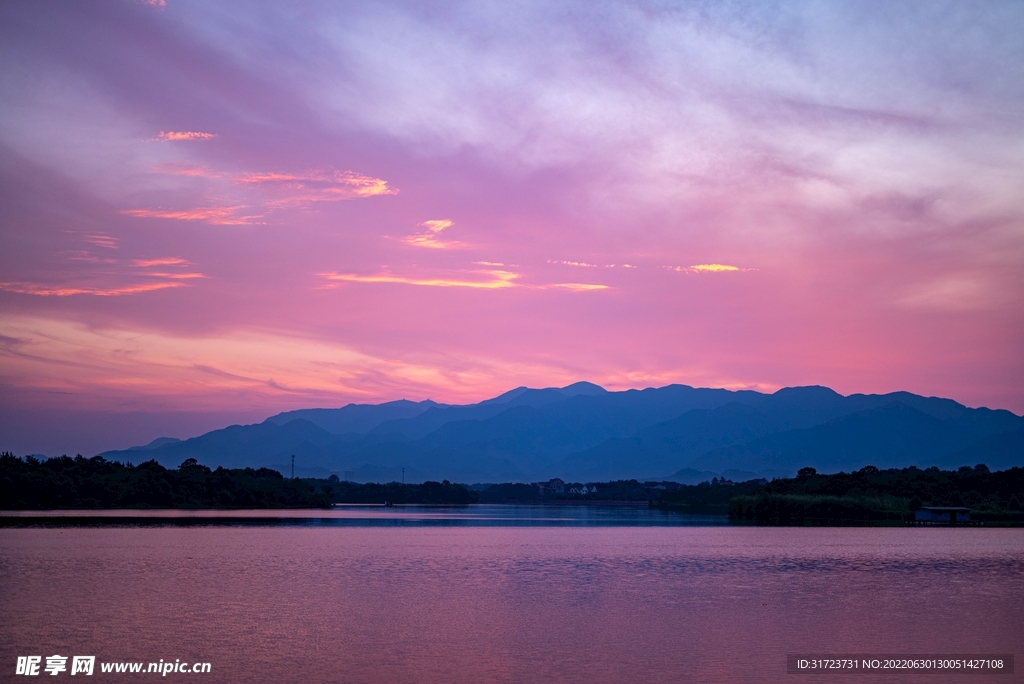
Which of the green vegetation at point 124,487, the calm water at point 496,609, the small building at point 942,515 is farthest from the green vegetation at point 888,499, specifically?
the green vegetation at point 124,487

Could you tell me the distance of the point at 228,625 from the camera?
36531 mm

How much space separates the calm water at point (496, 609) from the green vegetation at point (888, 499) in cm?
6414

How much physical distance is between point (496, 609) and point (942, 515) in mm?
110656

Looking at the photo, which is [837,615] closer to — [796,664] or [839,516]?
[796,664]

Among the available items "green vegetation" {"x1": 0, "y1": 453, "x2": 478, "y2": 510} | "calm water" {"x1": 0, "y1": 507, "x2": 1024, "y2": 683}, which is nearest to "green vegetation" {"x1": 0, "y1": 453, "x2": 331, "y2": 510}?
"green vegetation" {"x1": 0, "y1": 453, "x2": 478, "y2": 510}

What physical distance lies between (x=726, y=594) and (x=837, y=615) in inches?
283

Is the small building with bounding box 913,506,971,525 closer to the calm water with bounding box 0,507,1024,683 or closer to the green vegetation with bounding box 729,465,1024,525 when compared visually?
the green vegetation with bounding box 729,465,1024,525

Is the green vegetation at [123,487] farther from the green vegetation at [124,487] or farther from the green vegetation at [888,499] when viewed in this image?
the green vegetation at [888,499]

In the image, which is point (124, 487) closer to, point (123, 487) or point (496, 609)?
point (123, 487)

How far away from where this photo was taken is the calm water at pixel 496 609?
30.7 m

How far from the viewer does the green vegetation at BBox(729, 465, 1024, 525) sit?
5413 inches

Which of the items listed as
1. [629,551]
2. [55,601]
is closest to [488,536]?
[629,551]

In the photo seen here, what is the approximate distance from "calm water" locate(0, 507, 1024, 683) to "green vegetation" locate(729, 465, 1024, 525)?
210 ft

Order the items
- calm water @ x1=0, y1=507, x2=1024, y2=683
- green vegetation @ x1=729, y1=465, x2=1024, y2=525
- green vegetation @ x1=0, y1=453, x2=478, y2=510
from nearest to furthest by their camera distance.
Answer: calm water @ x1=0, y1=507, x2=1024, y2=683, green vegetation @ x1=729, y1=465, x2=1024, y2=525, green vegetation @ x1=0, y1=453, x2=478, y2=510
